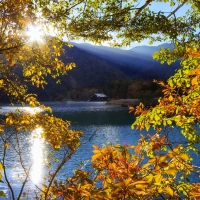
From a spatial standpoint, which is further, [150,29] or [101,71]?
[101,71]

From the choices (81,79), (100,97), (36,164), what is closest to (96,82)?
(81,79)

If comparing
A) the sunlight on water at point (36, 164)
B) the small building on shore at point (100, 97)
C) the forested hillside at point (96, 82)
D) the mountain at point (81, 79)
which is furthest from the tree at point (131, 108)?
the small building on shore at point (100, 97)

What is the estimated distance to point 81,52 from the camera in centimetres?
12344

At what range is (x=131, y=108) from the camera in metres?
4.83

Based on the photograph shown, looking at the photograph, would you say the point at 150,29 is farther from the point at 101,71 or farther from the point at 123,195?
the point at 101,71

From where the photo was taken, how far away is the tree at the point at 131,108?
5.86 ft

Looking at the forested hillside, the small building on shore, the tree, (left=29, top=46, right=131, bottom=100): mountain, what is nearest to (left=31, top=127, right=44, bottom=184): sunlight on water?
the tree

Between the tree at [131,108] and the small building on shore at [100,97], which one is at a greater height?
the tree at [131,108]

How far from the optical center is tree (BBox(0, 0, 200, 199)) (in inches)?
70.3

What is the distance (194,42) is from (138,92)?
62501 mm

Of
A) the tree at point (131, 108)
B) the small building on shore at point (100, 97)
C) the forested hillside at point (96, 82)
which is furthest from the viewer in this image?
the small building on shore at point (100, 97)

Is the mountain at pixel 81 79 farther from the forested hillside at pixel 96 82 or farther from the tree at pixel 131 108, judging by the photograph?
the tree at pixel 131 108

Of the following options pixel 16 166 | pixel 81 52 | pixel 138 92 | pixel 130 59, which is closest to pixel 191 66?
pixel 16 166

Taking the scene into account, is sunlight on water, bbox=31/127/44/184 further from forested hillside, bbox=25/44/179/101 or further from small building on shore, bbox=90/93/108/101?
small building on shore, bbox=90/93/108/101
